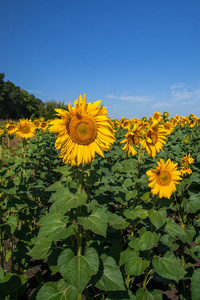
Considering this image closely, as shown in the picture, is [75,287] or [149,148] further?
[149,148]

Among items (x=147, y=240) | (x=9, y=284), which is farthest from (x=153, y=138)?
(x=9, y=284)

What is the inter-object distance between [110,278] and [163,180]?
108cm

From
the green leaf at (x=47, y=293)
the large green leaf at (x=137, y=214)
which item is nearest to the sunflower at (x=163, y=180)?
the large green leaf at (x=137, y=214)

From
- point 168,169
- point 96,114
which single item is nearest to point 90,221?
point 96,114

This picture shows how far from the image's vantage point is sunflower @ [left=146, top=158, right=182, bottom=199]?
7.18ft

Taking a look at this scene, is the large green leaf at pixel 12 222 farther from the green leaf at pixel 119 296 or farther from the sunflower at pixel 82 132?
the green leaf at pixel 119 296

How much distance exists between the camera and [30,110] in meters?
46.4

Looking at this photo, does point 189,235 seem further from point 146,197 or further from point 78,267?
point 78,267

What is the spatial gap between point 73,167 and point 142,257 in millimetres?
1336

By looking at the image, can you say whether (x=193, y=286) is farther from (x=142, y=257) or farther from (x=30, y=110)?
(x=30, y=110)

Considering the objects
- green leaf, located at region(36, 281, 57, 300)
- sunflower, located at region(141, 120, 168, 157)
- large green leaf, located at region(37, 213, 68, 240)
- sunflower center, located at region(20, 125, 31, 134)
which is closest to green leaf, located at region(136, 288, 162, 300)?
green leaf, located at region(36, 281, 57, 300)

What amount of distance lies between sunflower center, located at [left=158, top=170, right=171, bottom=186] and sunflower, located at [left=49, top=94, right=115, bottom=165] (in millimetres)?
743

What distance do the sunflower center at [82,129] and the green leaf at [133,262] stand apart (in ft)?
4.27

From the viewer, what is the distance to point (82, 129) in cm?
186
